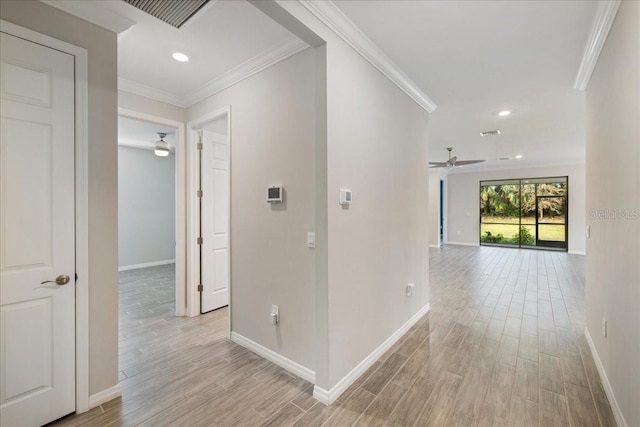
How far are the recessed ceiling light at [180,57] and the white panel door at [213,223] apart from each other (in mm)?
1094

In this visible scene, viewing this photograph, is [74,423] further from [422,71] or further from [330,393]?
[422,71]

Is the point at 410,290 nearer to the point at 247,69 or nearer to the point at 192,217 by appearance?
the point at 192,217

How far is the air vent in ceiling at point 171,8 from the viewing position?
6.05 ft

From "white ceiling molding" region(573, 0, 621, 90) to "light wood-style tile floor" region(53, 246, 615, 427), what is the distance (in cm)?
270

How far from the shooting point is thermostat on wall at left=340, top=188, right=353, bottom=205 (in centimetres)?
209

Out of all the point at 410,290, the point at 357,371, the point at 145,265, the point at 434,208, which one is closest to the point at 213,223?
the point at 357,371

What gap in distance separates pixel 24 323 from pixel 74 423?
745 mm

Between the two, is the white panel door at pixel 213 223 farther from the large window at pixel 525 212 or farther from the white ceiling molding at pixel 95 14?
the large window at pixel 525 212

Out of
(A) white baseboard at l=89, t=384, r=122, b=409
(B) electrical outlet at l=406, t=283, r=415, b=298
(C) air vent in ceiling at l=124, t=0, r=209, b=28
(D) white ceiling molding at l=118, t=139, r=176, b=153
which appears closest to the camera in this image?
(C) air vent in ceiling at l=124, t=0, r=209, b=28

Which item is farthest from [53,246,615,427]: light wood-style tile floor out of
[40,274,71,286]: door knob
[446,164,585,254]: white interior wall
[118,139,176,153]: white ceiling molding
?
[446,164,585,254]: white interior wall

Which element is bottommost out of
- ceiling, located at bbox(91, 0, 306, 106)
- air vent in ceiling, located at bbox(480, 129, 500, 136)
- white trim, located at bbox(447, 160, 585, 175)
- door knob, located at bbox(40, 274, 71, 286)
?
door knob, located at bbox(40, 274, 71, 286)

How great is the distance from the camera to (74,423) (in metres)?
1.80

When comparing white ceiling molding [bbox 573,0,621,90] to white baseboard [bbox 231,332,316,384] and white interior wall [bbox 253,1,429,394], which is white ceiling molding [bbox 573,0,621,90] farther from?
white baseboard [bbox 231,332,316,384]

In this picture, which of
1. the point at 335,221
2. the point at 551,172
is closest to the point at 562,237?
the point at 551,172
